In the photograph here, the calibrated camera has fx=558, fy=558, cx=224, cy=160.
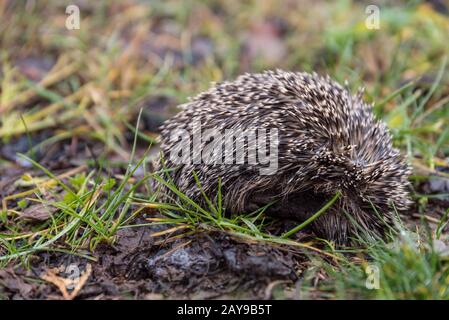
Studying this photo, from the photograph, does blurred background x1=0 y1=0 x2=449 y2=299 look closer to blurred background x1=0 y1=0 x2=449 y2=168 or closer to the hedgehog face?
blurred background x1=0 y1=0 x2=449 y2=168

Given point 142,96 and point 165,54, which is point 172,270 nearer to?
point 142,96

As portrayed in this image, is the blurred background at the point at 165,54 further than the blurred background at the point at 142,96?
Yes

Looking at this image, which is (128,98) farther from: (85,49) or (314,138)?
(314,138)

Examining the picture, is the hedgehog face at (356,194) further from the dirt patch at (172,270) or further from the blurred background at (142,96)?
the dirt patch at (172,270)

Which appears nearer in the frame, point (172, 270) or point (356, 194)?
point (172, 270)

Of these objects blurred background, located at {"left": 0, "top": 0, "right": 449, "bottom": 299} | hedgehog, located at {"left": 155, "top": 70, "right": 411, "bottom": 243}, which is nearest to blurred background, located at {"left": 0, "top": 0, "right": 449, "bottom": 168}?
blurred background, located at {"left": 0, "top": 0, "right": 449, "bottom": 299}

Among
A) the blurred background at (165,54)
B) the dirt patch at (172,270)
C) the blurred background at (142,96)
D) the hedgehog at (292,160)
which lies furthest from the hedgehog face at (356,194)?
the blurred background at (165,54)

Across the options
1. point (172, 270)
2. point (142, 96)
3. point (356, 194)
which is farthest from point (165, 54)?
point (172, 270)

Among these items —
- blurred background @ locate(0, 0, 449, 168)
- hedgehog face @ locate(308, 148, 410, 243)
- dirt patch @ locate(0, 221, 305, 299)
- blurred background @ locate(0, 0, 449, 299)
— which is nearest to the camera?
dirt patch @ locate(0, 221, 305, 299)
